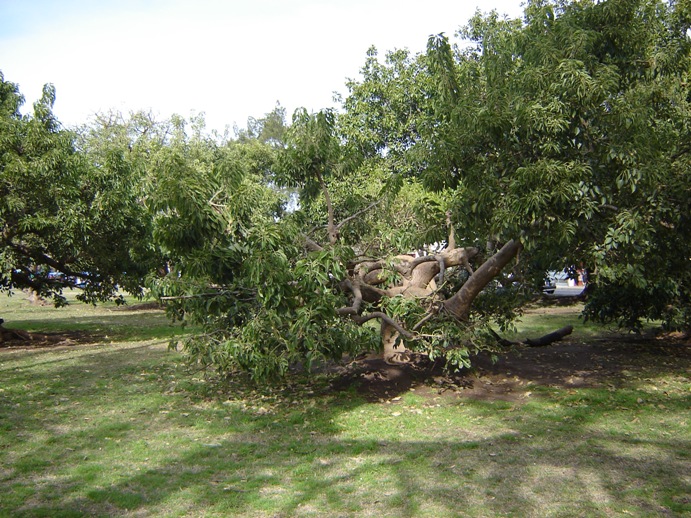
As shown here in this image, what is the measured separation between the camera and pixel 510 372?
9.95 meters

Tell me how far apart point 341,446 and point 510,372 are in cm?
419

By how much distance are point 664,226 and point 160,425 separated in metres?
7.05

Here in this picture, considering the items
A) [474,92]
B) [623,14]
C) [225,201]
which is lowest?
[225,201]

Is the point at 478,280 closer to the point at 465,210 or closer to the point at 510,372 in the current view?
the point at 465,210

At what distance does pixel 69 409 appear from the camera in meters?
8.52

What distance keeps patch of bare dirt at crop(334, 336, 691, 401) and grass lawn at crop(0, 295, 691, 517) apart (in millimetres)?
94

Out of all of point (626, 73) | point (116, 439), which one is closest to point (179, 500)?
point (116, 439)

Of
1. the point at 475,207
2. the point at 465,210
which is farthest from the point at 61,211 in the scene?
the point at 475,207

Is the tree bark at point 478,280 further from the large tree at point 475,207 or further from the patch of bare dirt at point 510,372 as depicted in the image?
the patch of bare dirt at point 510,372

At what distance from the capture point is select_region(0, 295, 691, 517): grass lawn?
203 inches

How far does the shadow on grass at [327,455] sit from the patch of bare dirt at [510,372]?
1.84 ft

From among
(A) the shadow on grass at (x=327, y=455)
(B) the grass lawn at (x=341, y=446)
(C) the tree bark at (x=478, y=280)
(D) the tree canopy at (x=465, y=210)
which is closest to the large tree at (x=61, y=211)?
(B) the grass lawn at (x=341, y=446)

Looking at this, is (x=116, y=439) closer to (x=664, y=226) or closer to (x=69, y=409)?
(x=69, y=409)

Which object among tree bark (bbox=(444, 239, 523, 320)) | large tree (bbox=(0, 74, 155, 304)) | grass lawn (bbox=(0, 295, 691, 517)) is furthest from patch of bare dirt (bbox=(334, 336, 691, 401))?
large tree (bbox=(0, 74, 155, 304))
